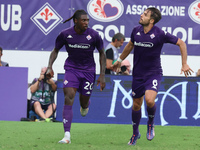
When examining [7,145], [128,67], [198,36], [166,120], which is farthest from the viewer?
[198,36]

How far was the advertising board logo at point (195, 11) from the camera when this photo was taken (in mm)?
14938

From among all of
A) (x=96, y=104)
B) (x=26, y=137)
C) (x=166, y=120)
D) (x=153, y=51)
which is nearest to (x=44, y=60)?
(x=96, y=104)

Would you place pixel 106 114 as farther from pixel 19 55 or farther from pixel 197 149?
pixel 197 149

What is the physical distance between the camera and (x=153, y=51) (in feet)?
26.8

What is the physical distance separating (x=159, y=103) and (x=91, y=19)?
3398 mm

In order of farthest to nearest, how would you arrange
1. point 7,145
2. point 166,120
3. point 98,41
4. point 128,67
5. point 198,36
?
point 198,36
point 128,67
point 166,120
point 98,41
point 7,145

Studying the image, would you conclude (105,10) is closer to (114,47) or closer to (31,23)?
(114,47)

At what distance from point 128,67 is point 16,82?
9.71 ft

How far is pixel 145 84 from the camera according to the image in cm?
818

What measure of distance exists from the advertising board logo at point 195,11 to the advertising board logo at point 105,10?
1947 mm

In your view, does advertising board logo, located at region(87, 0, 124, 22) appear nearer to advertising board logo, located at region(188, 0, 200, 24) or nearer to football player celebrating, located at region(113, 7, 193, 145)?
advertising board logo, located at region(188, 0, 200, 24)

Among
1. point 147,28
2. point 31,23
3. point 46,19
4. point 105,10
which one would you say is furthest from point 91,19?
point 147,28

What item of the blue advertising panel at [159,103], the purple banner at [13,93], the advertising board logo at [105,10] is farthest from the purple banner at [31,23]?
the blue advertising panel at [159,103]

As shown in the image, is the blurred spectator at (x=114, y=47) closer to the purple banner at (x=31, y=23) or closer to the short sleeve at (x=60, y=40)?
the purple banner at (x=31, y=23)
